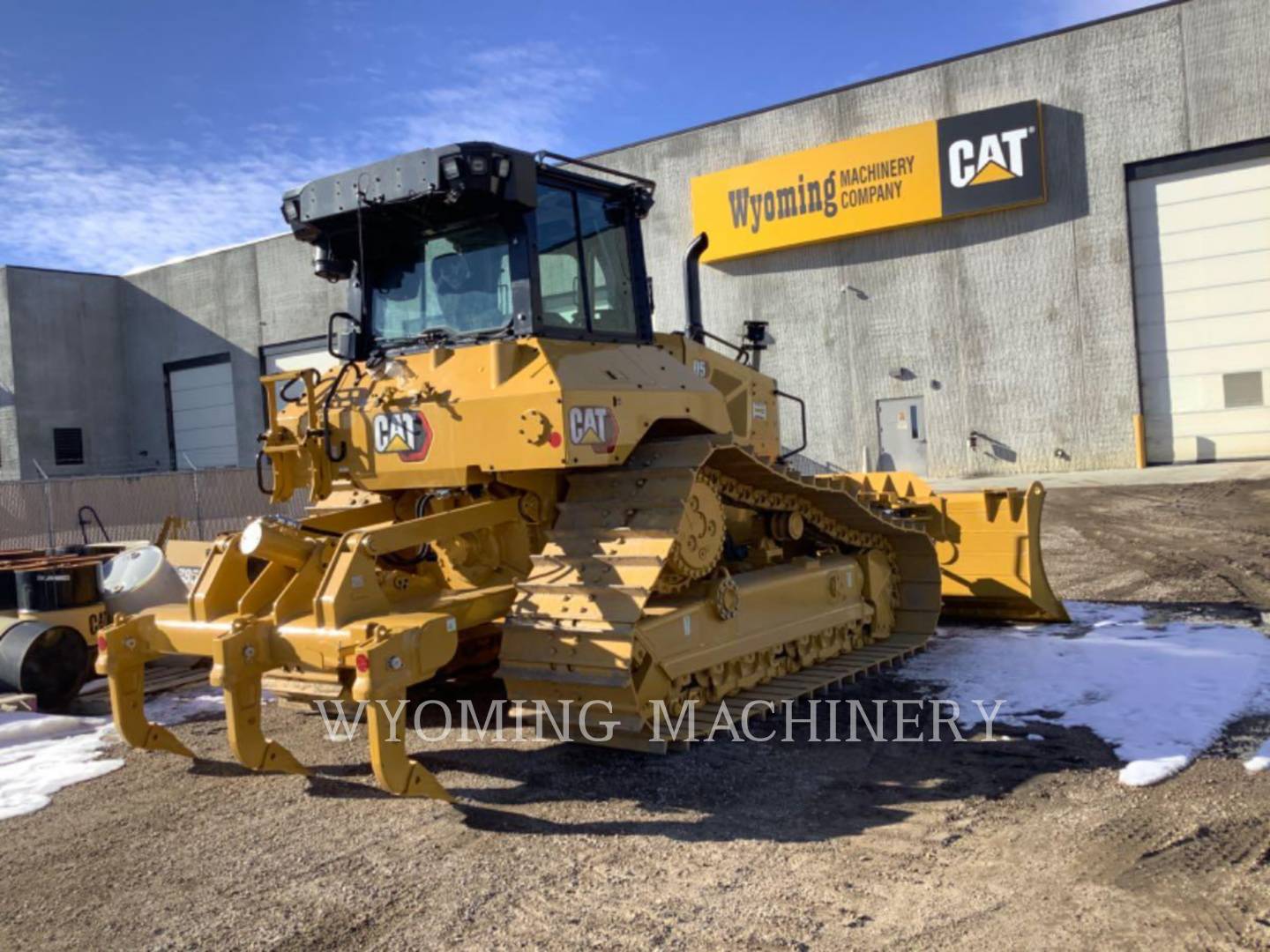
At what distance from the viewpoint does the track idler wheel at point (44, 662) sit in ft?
24.7

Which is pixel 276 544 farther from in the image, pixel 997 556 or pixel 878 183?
pixel 878 183

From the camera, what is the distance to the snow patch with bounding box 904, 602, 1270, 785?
5574mm

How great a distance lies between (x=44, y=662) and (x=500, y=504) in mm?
3958

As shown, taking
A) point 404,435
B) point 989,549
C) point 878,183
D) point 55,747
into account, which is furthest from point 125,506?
point 878,183

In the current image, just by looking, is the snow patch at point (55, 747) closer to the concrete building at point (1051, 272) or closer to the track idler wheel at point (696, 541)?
the track idler wheel at point (696, 541)

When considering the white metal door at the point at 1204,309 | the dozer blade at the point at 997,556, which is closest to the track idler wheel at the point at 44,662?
the dozer blade at the point at 997,556

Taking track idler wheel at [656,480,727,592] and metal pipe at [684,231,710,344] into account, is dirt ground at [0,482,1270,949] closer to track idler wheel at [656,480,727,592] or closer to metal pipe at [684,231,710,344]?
track idler wheel at [656,480,727,592]

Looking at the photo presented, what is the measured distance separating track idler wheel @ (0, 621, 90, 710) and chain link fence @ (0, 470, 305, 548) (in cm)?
691

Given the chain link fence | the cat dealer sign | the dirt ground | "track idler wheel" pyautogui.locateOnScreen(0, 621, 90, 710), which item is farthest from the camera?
the cat dealer sign

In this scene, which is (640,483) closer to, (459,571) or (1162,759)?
(459,571)

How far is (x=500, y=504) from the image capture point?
5.97 metres

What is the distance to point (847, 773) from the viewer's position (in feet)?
17.4

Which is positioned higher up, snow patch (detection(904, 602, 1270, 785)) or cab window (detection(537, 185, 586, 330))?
cab window (detection(537, 185, 586, 330))

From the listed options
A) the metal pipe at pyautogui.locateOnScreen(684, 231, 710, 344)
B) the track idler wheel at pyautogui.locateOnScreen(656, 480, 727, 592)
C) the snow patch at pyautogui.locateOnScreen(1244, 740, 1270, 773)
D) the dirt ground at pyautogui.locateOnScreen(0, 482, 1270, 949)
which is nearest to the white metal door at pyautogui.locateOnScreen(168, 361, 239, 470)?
the metal pipe at pyautogui.locateOnScreen(684, 231, 710, 344)
